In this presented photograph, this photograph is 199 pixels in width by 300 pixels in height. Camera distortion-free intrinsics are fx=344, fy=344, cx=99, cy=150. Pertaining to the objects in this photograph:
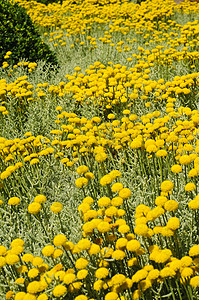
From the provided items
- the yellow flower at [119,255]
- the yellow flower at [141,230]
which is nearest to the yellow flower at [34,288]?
the yellow flower at [119,255]

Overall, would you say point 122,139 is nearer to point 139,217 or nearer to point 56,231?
point 56,231

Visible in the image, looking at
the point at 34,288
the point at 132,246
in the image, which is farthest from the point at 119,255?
the point at 34,288

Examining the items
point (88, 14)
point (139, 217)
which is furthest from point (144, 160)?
point (88, 14)

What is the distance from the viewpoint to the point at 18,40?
6.31m

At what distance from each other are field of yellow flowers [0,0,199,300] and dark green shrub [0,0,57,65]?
0.28 metres

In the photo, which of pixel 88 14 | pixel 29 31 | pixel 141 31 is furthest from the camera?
pixel 88 14

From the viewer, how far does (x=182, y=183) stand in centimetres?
291

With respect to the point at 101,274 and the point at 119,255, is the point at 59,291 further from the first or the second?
the point at 119,255

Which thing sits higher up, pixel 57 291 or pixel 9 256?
pixel 9 256

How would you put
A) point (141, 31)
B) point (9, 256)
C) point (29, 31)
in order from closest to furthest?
1. point (9, 256)
2. point (29, 31)
3. point (141, 31)

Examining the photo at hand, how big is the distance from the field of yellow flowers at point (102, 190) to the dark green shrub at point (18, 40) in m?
0.28

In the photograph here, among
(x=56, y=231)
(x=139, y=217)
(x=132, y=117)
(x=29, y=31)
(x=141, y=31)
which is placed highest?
(x=29, y=31)

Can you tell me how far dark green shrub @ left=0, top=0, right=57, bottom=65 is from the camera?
20.6 ft

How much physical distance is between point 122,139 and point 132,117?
401 millimetres
